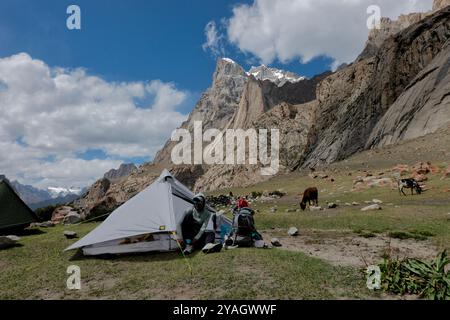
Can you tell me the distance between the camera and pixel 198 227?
1226 cm

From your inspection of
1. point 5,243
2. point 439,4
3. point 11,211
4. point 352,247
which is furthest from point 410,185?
point 439,4

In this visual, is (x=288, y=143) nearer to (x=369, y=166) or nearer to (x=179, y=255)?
(x=369, y=166)

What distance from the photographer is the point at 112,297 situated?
7594 mm

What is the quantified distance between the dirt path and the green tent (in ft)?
46.8

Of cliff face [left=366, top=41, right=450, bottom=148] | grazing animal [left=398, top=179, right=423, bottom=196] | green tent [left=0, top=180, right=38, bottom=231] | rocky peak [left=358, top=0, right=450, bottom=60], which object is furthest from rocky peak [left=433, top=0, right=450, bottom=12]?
green tent [left=0, top=180, right=38, bottom=231]

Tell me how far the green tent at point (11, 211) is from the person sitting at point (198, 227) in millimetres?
12416

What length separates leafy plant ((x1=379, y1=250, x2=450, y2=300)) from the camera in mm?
6610

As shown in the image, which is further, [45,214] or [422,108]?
[422,108]

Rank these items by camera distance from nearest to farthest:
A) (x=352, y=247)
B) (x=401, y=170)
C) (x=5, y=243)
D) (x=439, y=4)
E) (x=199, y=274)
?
(x=199, y=274)
(x=352, y=247)
(x=5, y=243)
(x=401, y=170)
(x=439, y=4)

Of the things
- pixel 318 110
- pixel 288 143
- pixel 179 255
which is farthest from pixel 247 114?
pixel 179 255

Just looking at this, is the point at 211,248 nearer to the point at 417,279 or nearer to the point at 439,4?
the point at 417,279

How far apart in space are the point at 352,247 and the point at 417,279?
176 inches

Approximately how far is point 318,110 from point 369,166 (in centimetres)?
5876

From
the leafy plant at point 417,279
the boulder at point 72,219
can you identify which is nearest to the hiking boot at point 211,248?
the leafy plant at point 417,279
